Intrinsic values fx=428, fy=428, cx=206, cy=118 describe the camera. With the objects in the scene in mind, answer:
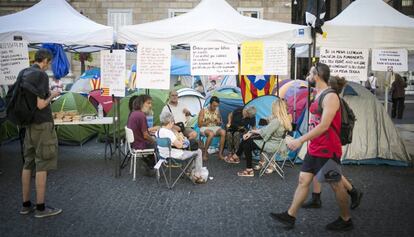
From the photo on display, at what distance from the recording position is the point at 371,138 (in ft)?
25.9

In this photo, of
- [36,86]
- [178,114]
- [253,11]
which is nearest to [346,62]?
[178,114]

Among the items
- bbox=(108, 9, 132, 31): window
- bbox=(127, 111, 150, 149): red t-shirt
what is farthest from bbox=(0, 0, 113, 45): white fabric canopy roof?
bbox=(108, 9, 132, 31): window

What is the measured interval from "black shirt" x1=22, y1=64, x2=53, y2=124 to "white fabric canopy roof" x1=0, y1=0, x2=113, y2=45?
2634 mm

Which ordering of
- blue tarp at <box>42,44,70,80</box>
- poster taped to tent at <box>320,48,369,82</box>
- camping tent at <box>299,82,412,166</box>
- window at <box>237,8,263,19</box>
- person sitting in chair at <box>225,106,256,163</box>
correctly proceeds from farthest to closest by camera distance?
window at <box>237,8,263,19</box> < person sitting in chair at <box>225,106,256,163</box> < blue tarp at <box>42,44,70,80</box> < camping tent at <box>299,82,412,166</box> < poster taped to tent at <box>320,48,369,82</box>

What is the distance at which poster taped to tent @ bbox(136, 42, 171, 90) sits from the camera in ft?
22.9

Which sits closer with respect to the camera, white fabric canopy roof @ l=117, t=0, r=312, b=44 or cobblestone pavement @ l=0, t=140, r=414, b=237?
cobblestone pavement @ l=0, t=140, r=414, b=237

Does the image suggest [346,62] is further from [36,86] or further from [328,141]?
[36,86]

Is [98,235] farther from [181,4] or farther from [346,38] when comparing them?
[181,4]

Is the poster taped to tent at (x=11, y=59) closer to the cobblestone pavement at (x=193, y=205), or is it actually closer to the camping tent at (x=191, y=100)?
the cobblestone pavement at (x=193, y=205)

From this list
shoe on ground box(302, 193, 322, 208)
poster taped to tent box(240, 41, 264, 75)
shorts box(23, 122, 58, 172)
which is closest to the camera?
shorts box(23, 122, 58, 172)

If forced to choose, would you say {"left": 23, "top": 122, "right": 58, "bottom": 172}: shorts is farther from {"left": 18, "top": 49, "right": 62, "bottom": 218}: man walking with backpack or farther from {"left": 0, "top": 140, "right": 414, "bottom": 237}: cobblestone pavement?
{"left": 0, "top": 140, "right": 414, "bottom": 237}: cobblestone pavement

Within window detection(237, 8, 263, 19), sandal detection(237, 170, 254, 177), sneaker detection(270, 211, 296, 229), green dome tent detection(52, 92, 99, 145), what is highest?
window detection(237, 8, 263, 19)

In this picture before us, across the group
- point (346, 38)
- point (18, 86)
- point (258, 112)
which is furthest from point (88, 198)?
point (346, 38)

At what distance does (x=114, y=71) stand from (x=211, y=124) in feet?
8.59
